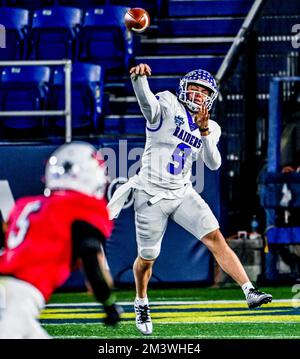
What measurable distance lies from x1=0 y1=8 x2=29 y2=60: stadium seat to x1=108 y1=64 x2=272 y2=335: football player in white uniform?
509 cm

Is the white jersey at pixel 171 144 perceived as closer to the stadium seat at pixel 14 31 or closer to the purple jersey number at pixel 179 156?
the purple jersey number at pixel 179 156

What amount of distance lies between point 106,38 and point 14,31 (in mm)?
1054

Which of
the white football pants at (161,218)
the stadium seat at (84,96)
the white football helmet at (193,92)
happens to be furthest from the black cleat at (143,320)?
the stadium seat at (84,96)

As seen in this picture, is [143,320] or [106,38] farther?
[106,38]

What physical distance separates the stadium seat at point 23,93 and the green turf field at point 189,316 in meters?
2.01

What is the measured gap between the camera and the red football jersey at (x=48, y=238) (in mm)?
5152

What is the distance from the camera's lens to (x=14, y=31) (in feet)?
44.0

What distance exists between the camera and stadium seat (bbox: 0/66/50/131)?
12.4 m

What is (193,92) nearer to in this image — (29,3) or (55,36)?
(55,36)

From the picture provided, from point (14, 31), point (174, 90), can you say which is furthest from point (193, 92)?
point (14, 31)

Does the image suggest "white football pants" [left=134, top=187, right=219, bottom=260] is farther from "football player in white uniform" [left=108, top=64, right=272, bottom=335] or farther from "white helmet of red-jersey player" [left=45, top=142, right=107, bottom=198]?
"white helmet of red-jersey player" [left=45, top=142, right=107, bottom=198]

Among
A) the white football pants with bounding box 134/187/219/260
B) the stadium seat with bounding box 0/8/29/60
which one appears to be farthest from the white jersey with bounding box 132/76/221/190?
the stadium seat with bounding box 0/8/29/60

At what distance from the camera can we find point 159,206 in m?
8.49
